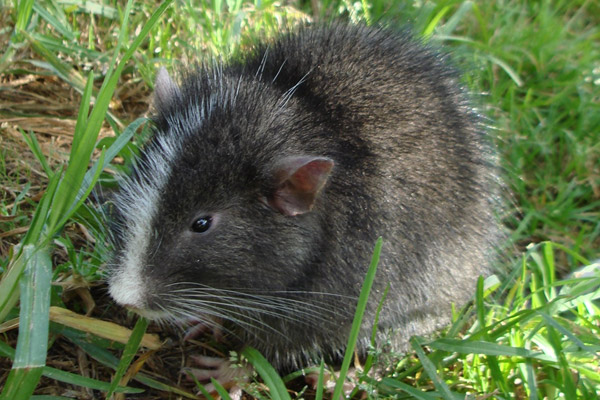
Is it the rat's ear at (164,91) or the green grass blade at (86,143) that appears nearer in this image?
the green grass blade at (86,143)

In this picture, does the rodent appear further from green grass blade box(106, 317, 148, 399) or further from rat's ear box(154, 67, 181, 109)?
green grass blade box(106, 317, 148, 399)

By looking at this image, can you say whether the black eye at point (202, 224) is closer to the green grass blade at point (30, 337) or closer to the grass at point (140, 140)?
the grass at point (140, 140)

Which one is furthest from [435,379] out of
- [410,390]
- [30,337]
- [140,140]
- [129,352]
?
[140,140]

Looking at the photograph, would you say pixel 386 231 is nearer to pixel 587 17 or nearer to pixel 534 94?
pixel 534 94

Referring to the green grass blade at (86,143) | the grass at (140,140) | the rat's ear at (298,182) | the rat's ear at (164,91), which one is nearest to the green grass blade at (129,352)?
the grass at (140,140)

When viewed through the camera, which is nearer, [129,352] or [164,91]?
[129,352]

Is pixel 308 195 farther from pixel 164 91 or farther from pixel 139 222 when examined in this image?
pixel 164 91
